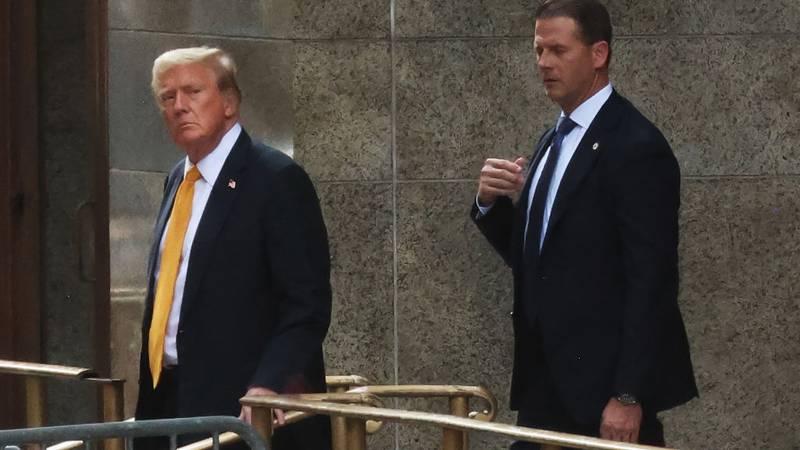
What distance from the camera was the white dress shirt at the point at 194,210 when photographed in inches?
226

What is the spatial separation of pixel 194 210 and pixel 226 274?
0.26 m

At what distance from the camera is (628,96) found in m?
7.88

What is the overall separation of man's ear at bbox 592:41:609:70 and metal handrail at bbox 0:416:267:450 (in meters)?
2.16

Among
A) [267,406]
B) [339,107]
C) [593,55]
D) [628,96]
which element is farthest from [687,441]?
[267,406]

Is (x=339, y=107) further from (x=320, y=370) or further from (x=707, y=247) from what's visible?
(x=320, y=370)

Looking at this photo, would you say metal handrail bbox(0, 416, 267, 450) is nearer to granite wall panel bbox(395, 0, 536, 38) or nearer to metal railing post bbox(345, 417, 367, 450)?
metal railing post bbox(345, 417, 367, 450)

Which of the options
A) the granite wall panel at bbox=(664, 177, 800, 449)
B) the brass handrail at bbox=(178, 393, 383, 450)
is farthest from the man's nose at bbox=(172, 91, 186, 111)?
the granite wall panel at bbox=(664, 177, 800, 449)

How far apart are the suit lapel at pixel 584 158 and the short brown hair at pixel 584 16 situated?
0.63 feet

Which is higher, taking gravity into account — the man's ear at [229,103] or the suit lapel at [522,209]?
the man's ear at [229,103]

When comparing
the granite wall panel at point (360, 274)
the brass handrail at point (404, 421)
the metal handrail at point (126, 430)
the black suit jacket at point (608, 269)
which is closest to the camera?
the metal handrail at point (126, 430)

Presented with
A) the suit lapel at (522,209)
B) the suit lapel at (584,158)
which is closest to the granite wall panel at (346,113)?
the suit lapel at (522,209)

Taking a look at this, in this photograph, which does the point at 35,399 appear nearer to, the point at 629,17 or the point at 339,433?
the point at 339,433

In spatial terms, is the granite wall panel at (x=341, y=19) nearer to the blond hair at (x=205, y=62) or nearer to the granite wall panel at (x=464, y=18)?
the granite wall panel at (x=464, y=18)

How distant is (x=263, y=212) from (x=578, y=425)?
1.10 metres
